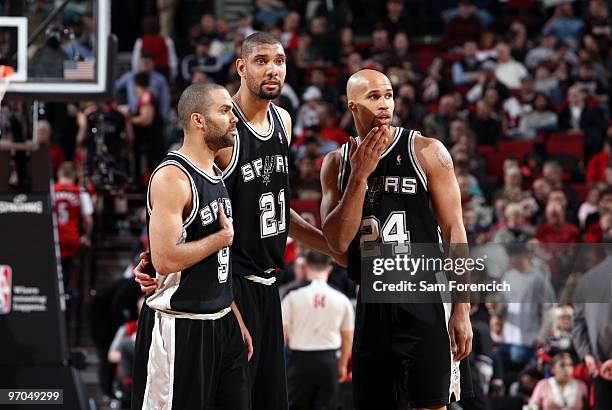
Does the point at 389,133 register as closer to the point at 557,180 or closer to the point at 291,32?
the point at 557,180

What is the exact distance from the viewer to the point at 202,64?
1677 cm

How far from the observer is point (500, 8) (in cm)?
1962

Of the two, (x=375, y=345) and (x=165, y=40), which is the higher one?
(x=165, y=40)

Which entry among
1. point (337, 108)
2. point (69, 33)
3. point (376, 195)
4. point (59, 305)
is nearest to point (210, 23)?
point (337, 108)

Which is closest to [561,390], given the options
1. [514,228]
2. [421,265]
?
[514,228]

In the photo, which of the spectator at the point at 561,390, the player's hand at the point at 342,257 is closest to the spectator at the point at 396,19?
the spectator at the point at 561,390

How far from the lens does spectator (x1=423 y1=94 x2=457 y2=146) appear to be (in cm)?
1511

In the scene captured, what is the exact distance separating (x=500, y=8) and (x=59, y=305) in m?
12.6

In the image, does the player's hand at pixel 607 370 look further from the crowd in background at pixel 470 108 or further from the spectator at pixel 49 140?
the spectator at pixel 49 140

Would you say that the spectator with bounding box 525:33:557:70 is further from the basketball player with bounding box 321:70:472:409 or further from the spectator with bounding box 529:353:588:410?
the basketball player with bounding box 321:70:472:409

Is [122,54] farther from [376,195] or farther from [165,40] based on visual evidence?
[376,195]

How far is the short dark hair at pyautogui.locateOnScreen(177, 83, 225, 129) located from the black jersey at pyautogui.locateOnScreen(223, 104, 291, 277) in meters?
0.39

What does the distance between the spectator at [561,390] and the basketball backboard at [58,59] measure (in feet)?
14.4

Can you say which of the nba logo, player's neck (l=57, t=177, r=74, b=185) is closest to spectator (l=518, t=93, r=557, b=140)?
player's neck (l=57, t=177, r=74, b=185)
